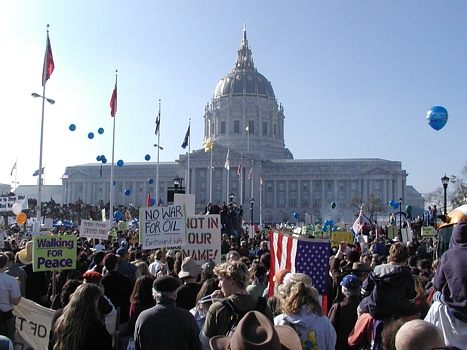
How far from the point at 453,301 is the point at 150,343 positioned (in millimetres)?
2684

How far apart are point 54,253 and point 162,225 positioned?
201cm

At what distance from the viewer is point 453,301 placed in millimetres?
4906

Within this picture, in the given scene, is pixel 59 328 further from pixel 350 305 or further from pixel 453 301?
pixel 453 301

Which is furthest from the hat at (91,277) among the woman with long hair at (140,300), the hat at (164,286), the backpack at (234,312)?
the backpack at (234,312)

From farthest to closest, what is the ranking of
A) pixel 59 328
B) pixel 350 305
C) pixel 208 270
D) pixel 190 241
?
pixel 190 241, pixel 208 270, pixel 350 305, pixel 59 328

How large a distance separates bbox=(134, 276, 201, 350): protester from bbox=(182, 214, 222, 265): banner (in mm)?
5070

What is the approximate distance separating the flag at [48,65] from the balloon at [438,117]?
589 inches

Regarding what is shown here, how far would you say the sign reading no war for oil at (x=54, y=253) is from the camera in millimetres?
8859

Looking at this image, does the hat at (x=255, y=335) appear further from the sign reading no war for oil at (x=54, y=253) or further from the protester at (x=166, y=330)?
the sign reading no war for oil at (x=54, y=253)

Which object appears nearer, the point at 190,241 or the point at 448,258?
the point at 448,258

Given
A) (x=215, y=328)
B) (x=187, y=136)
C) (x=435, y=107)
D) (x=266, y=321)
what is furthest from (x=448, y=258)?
(x=187, y=136)

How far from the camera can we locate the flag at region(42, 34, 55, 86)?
22.8m

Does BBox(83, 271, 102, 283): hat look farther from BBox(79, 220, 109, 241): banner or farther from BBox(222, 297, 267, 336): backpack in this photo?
BBox(79, 220, 109, 241): banner

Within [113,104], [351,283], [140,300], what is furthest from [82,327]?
[113,104]
